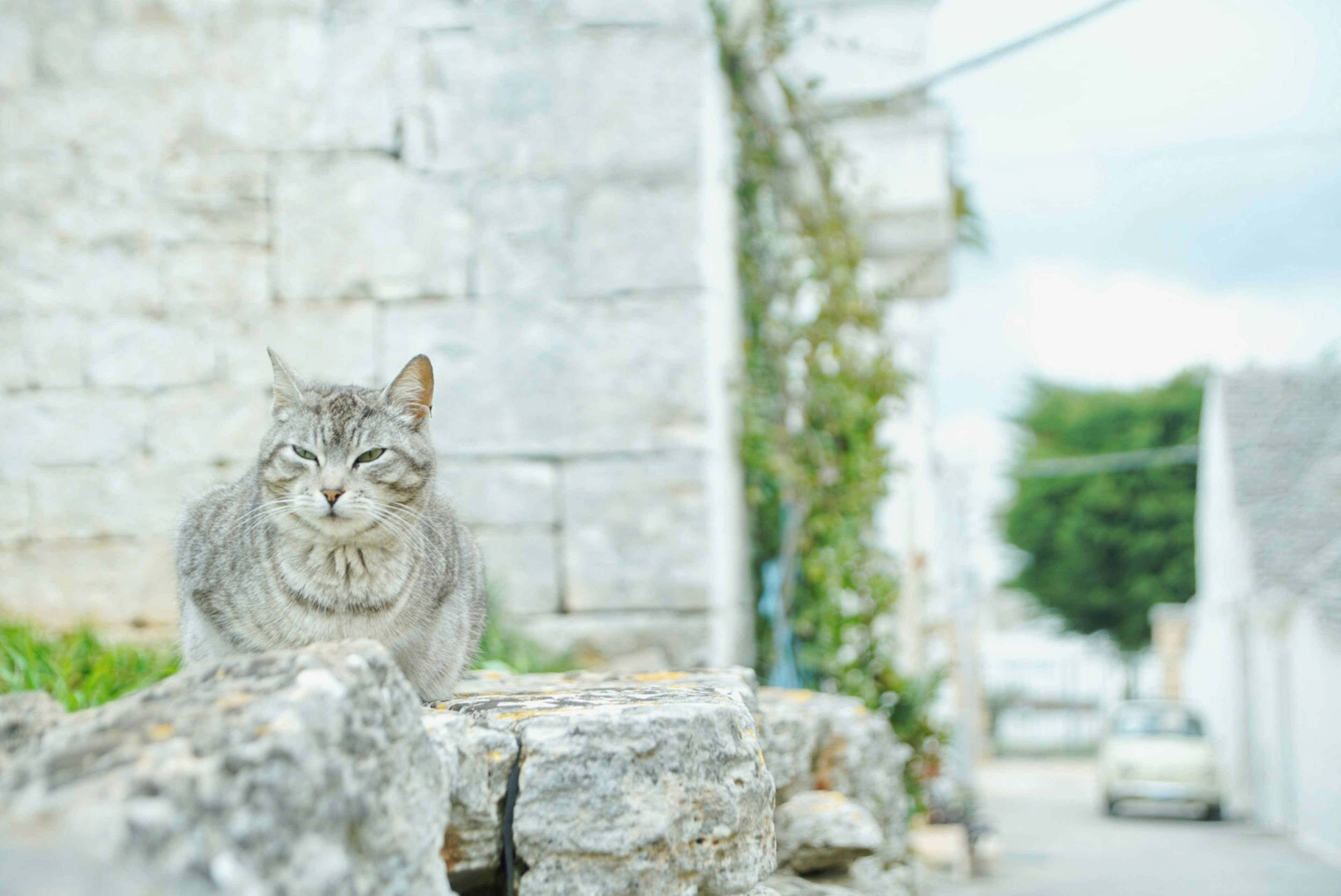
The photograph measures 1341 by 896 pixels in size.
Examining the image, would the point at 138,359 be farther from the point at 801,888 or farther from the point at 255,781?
the point at 255,781

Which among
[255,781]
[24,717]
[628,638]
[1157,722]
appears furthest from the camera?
[1157,722]

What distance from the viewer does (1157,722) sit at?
1652 centimetres

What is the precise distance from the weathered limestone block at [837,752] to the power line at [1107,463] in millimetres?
18314

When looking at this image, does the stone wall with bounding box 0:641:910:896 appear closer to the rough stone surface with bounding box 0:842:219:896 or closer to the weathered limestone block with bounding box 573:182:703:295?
the rough stone surface with bounding box 0:842:219:896

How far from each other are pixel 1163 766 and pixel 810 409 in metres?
12.2

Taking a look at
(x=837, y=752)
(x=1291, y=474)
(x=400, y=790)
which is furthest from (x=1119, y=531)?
(x=400, y=790)

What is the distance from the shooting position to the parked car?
1555 cm

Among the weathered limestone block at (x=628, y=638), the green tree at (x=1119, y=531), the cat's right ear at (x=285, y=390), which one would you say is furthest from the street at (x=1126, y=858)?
the green tree at (x=1119, y=531)

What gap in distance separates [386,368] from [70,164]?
151 cm

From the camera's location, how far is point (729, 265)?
5.50 meters

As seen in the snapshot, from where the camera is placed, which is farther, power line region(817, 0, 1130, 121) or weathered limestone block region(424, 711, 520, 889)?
power line region(817, 0, 1130, 121)

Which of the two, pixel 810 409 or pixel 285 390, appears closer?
pixel 285 390

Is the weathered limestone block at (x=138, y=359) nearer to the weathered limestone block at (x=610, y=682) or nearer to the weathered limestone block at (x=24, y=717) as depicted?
the weathered limestone block at (x=610, y=682)

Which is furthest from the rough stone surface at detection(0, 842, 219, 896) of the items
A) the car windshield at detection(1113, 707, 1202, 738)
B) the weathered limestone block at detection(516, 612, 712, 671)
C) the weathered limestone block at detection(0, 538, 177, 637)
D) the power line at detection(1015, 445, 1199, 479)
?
the power line at detection(1015, 445, 1199, 479)
